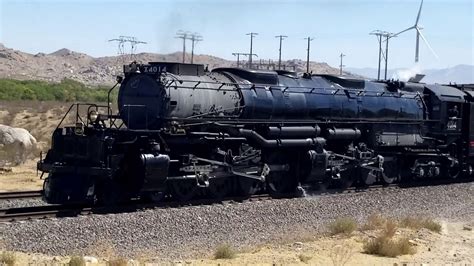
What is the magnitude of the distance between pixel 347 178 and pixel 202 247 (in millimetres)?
11432

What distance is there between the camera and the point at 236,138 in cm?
2088

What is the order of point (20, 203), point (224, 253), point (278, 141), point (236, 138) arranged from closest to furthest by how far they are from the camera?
1. point (224, 253)
2. point (20, 203)
3. point (236, 138)
4. point (278, 141)

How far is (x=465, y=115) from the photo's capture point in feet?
101

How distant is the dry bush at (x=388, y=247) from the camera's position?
14.7 metres

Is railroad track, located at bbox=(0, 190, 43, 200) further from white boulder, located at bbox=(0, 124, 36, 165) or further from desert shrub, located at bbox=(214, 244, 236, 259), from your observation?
white boulder, located at bbox=(0, 124, 36, 165)

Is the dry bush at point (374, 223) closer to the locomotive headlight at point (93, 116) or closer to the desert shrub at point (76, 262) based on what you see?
the locomotive headlight at point (93, 116)

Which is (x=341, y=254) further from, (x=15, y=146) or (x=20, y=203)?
(x=15, y=146)

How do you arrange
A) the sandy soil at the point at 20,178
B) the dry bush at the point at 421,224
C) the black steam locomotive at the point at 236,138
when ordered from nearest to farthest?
1. the dry bush at the point at 421,224
2. the black steam locomotive at the point at 236,138
3. the sandy soil at the point at 20,178

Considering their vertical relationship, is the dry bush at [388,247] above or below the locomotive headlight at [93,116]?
below

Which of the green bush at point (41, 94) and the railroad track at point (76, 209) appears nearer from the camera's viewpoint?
the railroad track at point (76, 209)

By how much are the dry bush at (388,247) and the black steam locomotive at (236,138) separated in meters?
5.75

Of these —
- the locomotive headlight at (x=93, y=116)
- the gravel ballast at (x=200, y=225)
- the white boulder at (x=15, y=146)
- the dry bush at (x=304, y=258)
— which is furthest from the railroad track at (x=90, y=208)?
the white boulder at (x=15, y=146)

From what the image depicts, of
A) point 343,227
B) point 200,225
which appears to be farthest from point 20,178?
point 343,227

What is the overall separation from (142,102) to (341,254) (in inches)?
305
